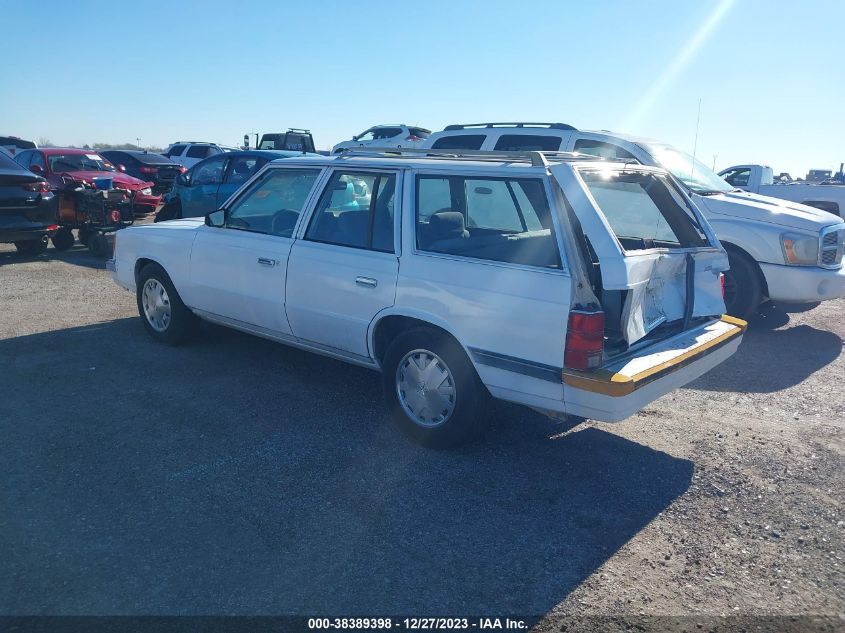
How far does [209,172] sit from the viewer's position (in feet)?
39.9

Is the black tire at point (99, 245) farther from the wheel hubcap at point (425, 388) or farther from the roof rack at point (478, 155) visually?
the wheel hubcap at point (425, 388)

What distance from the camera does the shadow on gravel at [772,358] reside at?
6.09m

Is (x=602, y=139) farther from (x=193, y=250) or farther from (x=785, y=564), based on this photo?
(x=785, y=564)

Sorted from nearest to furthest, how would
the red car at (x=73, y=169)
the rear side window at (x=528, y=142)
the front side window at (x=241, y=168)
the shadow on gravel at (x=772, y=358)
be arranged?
the shadow on gravel at (x=772, y=358) → the rear side window at (x=528, y=142) → the front side window at (x=241, y=168) → the red car at (x=73, y=169)

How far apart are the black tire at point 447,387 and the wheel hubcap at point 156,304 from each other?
2818 millimetres

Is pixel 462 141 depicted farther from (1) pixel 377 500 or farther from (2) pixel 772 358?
(1) pixel 377 500

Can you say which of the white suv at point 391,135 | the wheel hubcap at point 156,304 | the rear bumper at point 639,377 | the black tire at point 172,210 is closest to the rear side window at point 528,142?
the rear bumper at point 639,377

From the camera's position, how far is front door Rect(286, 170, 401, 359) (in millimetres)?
4711

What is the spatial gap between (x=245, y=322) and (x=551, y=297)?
2909mm

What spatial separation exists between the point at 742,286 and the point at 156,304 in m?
5.99

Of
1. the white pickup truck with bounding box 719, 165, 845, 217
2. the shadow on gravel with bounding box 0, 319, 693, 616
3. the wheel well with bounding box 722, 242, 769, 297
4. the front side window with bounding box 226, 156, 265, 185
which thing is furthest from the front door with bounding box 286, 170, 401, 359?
the white pickup truck with bounding box 719, 165, 845, 217

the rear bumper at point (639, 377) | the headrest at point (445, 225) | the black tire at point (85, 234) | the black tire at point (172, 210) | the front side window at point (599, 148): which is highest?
the front side window at point (599, 148)

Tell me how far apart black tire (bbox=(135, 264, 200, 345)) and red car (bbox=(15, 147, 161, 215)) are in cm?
885

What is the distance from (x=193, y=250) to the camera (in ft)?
19.9
